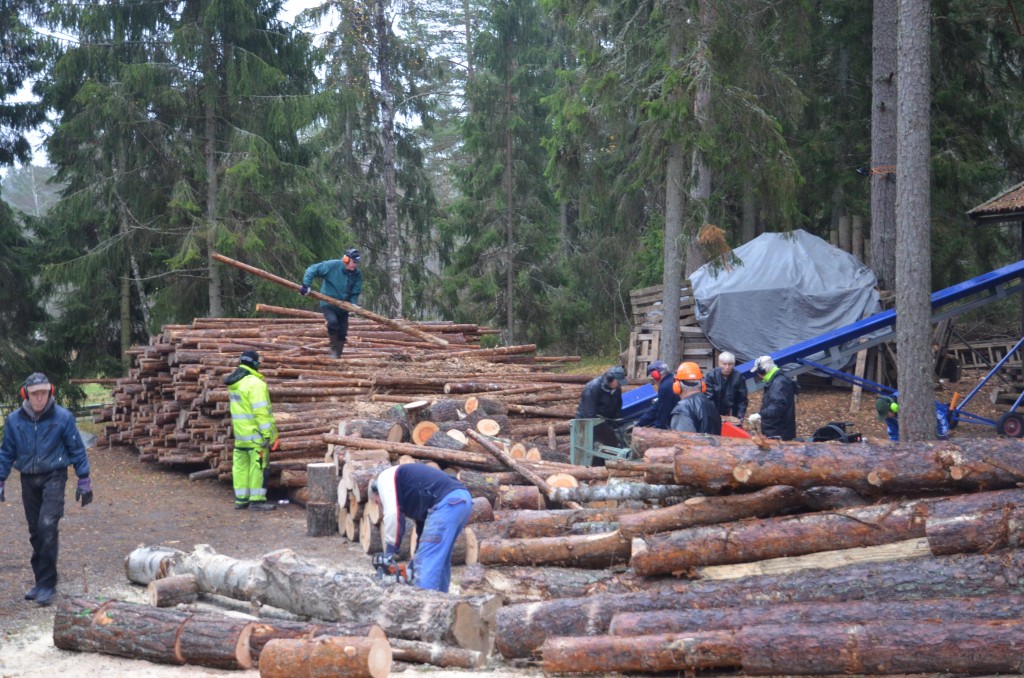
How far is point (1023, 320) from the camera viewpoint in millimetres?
17453

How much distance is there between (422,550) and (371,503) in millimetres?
2701

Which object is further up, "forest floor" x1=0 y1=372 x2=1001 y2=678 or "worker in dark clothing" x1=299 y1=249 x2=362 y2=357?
"worker in dark clothing" x1=299 y1=249 x2=362 y2=357

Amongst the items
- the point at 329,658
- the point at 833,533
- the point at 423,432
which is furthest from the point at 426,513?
the point at 423,432

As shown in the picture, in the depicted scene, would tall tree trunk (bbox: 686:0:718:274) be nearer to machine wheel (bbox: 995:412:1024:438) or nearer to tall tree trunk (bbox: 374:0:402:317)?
machine wheel (bbox: 995:412:1024:438)

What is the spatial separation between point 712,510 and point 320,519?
5456 mm

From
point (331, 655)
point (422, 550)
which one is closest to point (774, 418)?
point (422, 550)

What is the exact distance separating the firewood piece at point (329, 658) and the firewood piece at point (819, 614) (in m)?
1.63

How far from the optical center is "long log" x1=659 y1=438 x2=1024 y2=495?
7188 mm

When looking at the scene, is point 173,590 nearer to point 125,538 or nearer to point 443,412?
point 125,538

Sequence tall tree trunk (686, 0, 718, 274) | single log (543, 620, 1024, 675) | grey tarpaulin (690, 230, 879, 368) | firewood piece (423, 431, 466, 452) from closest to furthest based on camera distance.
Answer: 1. single log (543, 620, 1024, 675)
2. firewood piece (423, 431, 466, 452)
3. tall tree trunk (686, 0, 718, 274)
4. grey tarpaulin (690, 230, 879, 368)

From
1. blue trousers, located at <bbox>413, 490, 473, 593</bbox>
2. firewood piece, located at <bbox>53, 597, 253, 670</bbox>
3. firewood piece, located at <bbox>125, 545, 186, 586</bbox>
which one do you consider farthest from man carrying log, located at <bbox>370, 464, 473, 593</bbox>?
firewood piece, located at <bbox>125, 545, 186, 586</bbox>

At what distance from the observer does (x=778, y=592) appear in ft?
22.8

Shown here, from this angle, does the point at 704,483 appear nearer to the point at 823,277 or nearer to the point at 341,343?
the point at 341,343

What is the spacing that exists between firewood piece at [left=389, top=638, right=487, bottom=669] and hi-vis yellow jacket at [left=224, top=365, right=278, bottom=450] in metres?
6.65
